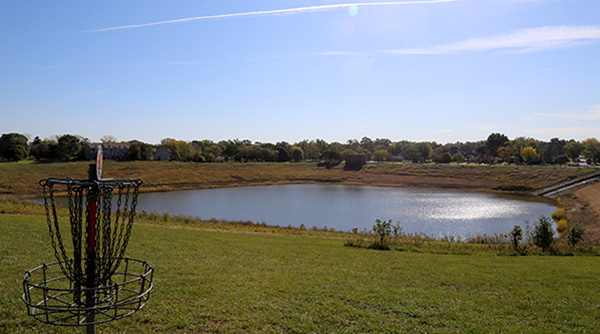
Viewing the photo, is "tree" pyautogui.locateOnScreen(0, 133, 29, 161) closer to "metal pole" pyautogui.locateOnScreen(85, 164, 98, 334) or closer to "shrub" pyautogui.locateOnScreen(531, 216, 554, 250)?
"shrub" pyautogui.locateOnScreen(531, 216, 554, 250)

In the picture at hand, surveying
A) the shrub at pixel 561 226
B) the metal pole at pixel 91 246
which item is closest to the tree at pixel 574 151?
the shrub at pixel 561 226

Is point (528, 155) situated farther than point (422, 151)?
No

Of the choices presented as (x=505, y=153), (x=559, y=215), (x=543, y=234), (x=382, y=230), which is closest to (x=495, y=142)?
(x=505, y=153)

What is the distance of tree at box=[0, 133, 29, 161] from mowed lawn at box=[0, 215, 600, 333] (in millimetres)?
70556

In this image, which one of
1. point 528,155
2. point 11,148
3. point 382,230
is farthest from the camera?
point 528,155

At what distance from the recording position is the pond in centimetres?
3053

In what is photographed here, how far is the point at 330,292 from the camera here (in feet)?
28.3

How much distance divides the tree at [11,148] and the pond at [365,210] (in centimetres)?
4001

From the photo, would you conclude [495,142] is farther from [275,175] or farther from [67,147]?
[67,147]

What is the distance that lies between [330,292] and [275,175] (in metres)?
69.8

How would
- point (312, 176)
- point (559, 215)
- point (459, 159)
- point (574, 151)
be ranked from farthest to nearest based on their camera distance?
point (459, 159), point (574, 151), point (312, 176), point (559, 215)

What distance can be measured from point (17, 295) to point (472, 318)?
8.95 meters

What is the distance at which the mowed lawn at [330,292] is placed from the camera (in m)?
6.82

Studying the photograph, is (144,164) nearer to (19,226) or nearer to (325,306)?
(19,226)
